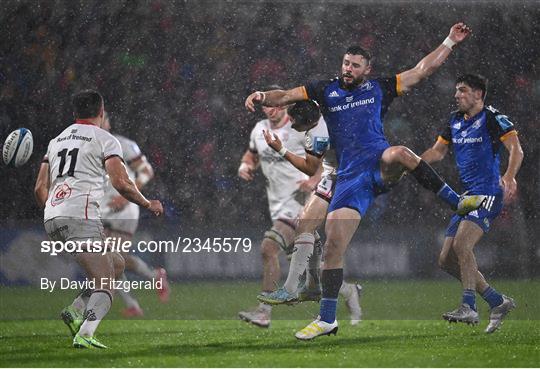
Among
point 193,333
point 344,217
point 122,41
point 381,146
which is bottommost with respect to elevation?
point 193,333

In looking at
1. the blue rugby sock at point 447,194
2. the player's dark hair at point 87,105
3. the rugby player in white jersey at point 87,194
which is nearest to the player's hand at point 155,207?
the rugby player in white jersey at point 87,194

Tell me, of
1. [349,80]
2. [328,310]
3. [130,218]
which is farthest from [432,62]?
[130,218]

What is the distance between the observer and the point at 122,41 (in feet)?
28.1

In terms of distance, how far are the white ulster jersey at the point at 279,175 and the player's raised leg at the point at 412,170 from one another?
1196mm

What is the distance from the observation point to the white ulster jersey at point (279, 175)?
244 inches

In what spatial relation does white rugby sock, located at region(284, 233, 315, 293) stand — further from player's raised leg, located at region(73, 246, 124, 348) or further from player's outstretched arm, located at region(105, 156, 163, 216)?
player's raised leg, located at region(73, 246, 124, 348)

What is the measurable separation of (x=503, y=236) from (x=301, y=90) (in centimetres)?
396

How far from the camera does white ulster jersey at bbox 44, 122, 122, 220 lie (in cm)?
484

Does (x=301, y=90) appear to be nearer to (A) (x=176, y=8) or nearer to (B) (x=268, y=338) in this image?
(B) (x=268, y=338)

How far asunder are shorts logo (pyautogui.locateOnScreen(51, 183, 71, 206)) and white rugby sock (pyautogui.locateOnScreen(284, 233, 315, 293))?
1.33m

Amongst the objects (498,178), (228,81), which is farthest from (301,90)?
(228,81)

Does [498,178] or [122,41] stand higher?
[122,41]

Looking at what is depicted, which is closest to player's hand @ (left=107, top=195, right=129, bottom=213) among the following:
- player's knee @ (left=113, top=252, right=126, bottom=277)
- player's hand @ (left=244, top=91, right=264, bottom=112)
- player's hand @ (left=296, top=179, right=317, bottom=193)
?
player's hand @ (left=296, top=179, right=317, bottom=193)

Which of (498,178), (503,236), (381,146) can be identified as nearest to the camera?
(381,146)
